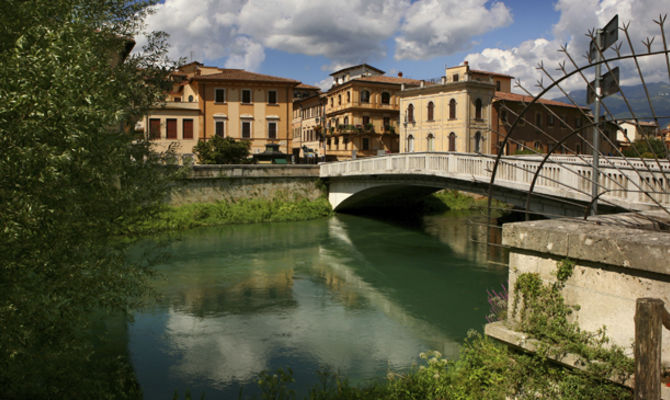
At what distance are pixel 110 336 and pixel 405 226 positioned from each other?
17.2 metres

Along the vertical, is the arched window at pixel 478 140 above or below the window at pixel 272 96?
below

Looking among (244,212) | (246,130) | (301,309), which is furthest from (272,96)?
(301,309)

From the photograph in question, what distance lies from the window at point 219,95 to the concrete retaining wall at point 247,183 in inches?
386

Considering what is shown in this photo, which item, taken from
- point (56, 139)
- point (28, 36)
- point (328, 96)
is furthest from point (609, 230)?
point (328, 96)

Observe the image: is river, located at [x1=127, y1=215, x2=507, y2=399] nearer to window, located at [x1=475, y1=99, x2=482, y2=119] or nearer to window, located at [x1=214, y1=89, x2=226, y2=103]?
window, located at [x1=214, y1=89, x2=226, y2=103]

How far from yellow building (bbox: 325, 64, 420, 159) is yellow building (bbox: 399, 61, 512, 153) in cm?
336

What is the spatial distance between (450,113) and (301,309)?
30319 millimetres

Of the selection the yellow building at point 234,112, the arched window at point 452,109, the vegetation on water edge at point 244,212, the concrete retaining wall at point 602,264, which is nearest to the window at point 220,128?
the yellow building at point 234,112

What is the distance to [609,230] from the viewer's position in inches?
156

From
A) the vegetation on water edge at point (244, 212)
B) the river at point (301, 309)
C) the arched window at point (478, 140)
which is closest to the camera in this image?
the river at point (301, 309)

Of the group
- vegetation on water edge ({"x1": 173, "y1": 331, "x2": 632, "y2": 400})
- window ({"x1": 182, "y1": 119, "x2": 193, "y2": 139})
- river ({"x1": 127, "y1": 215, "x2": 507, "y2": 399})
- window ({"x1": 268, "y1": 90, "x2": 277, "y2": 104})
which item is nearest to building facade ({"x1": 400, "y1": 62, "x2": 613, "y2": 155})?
window ({"x1": 268, "y1": 90, "x2": 277, "y2": 104})

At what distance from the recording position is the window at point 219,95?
116 ft

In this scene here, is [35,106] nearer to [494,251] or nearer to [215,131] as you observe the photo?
[494,251]

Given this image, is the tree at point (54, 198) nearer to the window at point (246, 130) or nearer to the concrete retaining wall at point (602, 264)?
the concrete retaining wall at point (602, 264)
